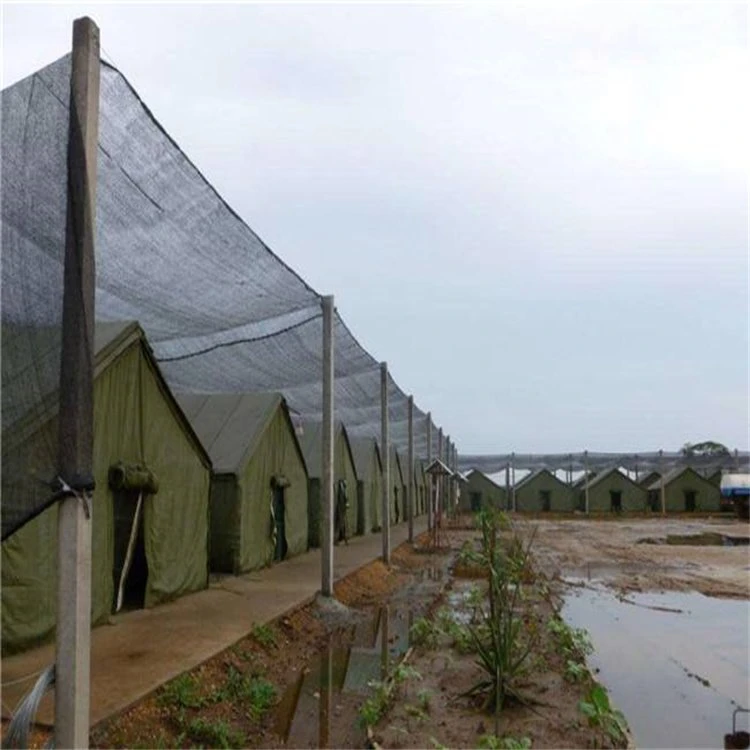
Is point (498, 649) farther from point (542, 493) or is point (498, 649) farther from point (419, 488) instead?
point (542, 493)

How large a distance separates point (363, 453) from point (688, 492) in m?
27.9

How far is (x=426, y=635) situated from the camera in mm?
8172

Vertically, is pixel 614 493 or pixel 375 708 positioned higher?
pixel 375 708

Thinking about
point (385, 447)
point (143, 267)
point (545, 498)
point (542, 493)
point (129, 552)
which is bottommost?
point (545, 498)

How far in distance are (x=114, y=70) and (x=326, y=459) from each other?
640 centimetres

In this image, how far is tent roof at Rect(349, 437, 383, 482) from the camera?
22.6m

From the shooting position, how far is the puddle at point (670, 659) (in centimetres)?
593

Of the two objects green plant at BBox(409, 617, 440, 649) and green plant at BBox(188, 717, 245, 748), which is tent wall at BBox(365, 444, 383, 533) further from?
green plant at BBox(188, 717, 245, 748)

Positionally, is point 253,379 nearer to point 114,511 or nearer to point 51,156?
point 114,511

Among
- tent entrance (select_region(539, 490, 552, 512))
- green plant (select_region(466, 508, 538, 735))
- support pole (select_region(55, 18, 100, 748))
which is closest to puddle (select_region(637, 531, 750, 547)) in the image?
green plant (select_region(466, 508, 538, 735))

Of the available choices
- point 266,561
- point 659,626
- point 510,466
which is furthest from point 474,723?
point 510,466

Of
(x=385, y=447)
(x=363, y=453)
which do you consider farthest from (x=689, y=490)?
(x=385, y=447)

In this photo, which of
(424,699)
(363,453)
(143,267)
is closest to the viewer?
(424,699)

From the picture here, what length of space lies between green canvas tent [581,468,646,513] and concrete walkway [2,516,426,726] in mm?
35288
